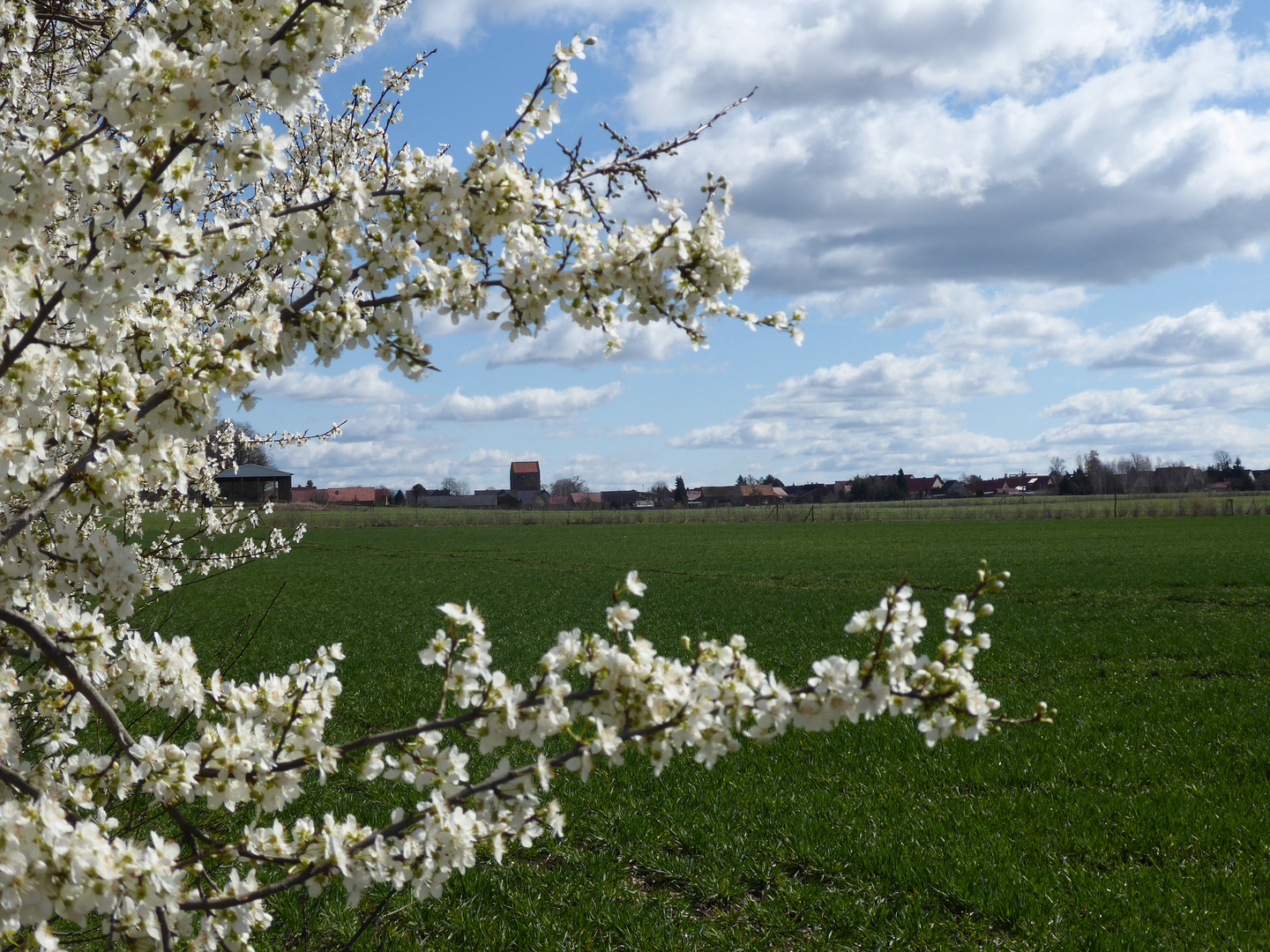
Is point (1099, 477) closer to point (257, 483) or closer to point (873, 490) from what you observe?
point (873, 490)

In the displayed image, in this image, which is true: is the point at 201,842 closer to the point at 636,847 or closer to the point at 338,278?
the point at 338,278

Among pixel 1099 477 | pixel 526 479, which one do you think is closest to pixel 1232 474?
pixel 1099 477

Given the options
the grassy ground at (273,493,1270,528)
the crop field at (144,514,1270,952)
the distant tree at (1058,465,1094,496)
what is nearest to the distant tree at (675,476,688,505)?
the grassy ground at (273,493,1270,528)

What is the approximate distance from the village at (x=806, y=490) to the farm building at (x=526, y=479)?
145 mm

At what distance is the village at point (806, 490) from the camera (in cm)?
11512

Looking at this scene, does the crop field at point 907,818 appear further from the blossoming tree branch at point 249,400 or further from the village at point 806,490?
the village at point 806,490

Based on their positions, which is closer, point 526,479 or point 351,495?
point 351,495

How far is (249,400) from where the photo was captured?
2879mm

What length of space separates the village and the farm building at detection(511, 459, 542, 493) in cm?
15

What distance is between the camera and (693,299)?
3004mm

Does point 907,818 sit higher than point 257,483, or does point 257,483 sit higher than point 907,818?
point 257,483

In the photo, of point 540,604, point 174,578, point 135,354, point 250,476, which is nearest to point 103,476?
point 135,354

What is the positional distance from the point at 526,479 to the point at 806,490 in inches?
1824

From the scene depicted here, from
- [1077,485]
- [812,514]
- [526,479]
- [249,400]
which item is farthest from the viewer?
[526,479]
